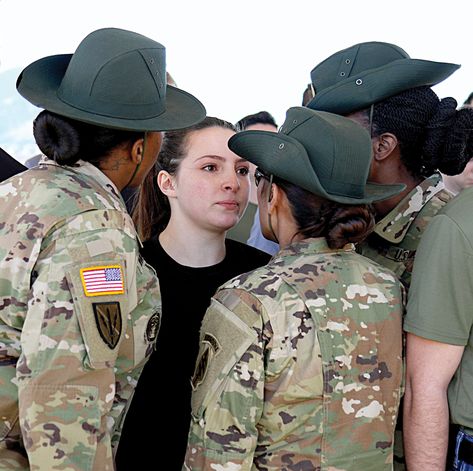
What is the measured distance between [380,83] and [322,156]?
0.43 metres

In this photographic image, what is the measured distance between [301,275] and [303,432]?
36 centimetres

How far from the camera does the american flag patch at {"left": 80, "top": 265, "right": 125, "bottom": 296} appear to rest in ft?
4.37

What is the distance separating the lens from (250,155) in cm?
169

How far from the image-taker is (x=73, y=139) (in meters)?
1.49

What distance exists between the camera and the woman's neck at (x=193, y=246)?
222 cm

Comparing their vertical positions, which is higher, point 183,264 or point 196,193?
point 196,193

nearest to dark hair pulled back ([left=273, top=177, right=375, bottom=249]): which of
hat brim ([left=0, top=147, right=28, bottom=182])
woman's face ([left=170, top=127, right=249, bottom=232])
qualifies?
woman's face ([left=170, top=127, right=249, bottom=232])

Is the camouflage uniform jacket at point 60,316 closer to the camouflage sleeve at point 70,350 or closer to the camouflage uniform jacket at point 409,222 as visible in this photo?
the camouflage sleeve at point 70,350

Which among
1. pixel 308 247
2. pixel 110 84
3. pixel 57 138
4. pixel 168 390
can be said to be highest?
pixel 110 84

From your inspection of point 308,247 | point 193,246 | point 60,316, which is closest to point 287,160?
point 308,247

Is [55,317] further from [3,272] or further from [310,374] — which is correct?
[310,374]

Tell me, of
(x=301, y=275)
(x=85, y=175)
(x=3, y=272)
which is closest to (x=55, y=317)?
(x=3, y=272)

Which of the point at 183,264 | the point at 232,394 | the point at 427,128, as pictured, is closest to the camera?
the point at 232,394

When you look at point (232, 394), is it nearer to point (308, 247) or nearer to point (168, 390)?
point (308, 247)
